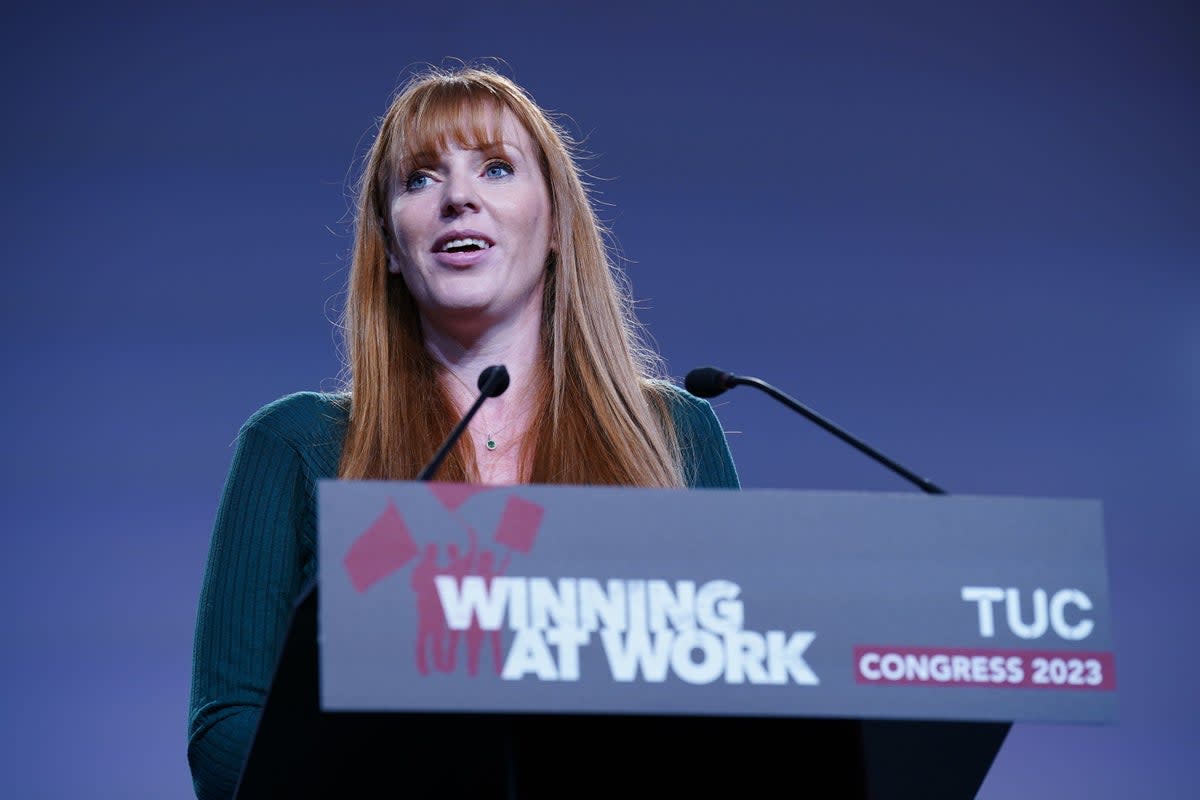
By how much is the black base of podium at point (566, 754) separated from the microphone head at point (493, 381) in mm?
339

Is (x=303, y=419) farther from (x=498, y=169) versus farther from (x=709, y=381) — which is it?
(x=709, y=381)

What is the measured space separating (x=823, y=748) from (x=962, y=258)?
2616mm

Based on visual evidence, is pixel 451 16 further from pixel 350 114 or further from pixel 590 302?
pixel 590 302

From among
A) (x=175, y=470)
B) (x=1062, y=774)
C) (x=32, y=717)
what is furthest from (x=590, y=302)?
(x=1062, y=774)

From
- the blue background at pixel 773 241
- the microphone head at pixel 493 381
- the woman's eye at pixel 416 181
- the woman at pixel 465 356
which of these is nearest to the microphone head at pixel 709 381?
the microphone head at pixel 493 381

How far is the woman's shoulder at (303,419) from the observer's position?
6.03 ft

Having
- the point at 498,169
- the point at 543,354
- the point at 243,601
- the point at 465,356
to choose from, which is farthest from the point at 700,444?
the point at 243,601

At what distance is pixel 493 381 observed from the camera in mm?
1331

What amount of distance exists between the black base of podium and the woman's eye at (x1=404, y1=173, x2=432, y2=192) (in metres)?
0.99

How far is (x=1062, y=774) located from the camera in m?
3.41

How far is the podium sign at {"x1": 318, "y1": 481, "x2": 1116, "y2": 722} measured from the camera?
974 millimetres

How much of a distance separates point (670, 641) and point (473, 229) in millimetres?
993

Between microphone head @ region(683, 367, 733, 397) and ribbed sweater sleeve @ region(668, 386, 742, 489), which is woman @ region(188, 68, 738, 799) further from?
microphone head @ region(683, 367, 733, 397)

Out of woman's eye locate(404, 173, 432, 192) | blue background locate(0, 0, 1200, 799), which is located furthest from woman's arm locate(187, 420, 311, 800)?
blue background locate(0, 0, 1200, 799)
